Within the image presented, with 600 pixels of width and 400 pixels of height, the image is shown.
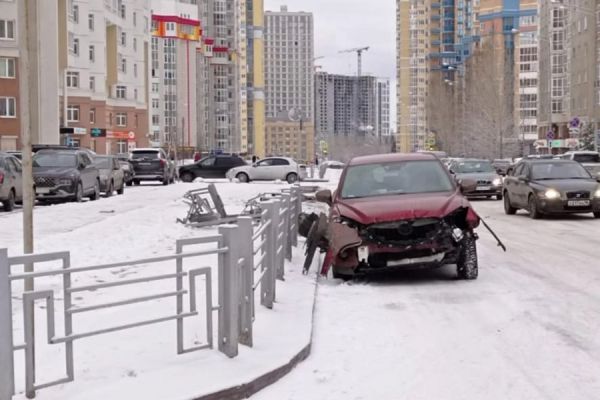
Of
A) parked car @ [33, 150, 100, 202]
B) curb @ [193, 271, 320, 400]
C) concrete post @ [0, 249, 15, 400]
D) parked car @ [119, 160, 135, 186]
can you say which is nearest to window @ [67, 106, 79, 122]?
parked car @ [119, 160, 135, 186]

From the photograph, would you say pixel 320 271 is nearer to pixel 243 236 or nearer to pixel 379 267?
pixel 379 267

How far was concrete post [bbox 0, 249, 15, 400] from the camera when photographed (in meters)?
4.86

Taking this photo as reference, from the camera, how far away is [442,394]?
582cm

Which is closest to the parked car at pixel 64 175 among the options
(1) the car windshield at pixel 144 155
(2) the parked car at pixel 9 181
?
(2) the parked car at pixel 9 181

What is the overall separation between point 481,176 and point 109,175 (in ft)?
45.4

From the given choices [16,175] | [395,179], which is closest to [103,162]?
[16,175]

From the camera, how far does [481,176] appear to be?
3170cm

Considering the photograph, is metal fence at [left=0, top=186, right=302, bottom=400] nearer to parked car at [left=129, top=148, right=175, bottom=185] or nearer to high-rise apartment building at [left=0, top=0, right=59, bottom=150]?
parked car at [left=129, top=148, right=175, bottom=185]

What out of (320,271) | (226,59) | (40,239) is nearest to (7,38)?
(40,239)

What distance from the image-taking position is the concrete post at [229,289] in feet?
20.9

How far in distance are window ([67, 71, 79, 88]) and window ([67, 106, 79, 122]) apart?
189 centimetres

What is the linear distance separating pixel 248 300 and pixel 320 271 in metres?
4.78

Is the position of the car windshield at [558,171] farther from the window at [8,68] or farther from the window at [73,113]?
the window at [73,113]

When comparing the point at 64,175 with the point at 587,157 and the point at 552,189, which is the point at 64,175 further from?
the point at 587,157
